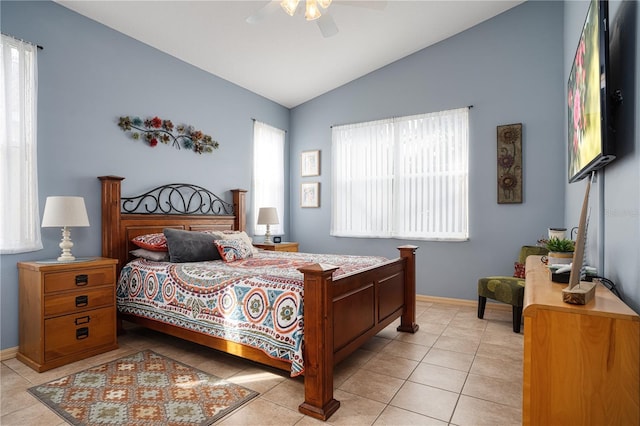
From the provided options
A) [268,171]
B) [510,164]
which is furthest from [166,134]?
[510,164]

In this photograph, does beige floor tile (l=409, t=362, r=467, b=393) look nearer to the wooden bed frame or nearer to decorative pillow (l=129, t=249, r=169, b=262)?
the wooden bed frame

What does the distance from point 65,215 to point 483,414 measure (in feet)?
10.9

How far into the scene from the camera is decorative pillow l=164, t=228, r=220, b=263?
11.0ft

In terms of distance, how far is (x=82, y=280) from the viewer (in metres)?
2.87

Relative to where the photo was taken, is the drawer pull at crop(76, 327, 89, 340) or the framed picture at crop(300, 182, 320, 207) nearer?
the drawer pull at crop(76, 327, 89, 340)

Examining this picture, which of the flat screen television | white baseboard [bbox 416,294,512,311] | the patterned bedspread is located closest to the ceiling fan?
the flat screen television

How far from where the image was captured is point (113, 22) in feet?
11.4

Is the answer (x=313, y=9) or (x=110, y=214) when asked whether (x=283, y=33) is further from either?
(x=110, y=214)

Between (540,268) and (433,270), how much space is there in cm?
267

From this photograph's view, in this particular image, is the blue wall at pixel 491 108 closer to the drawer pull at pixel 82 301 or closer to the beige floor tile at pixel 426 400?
the beige floor tile at pixel 426 400

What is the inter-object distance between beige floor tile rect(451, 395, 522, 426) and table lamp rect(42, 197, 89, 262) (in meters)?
3.10

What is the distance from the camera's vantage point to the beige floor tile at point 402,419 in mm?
1987

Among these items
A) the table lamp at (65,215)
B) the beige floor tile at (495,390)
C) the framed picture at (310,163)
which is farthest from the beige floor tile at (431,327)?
the table lamp at (65,215)

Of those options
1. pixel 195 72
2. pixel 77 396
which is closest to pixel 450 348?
pixel 77 396
